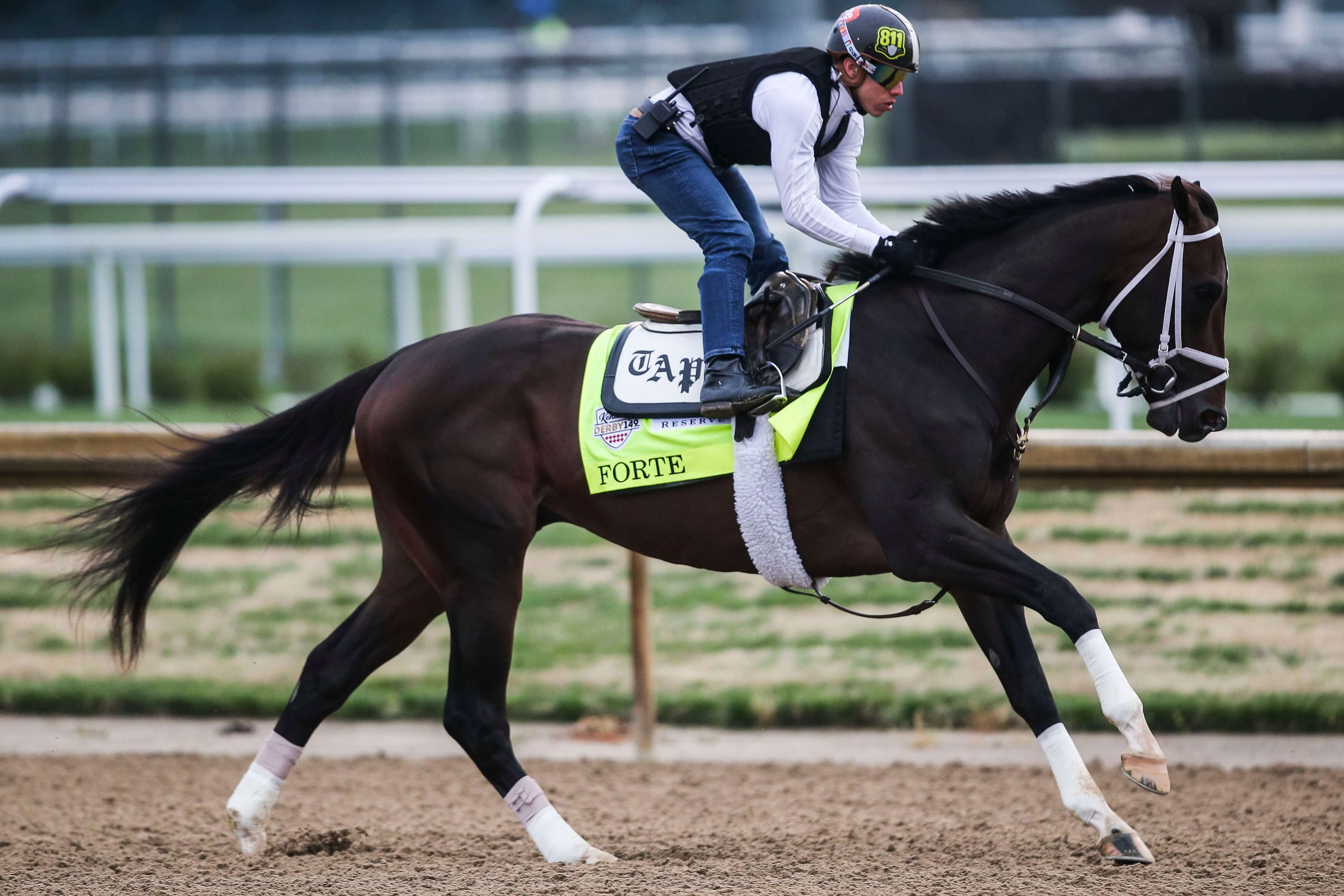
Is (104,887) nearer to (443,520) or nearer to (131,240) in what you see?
(443,520)

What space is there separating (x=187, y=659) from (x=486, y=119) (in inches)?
513

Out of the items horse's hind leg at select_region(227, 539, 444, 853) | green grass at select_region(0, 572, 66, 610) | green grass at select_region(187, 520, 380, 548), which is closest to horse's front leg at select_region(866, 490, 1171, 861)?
horse's hind leg at select_region(227, 539, 444, 853)

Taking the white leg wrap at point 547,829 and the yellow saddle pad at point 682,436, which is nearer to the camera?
the yellow saddle pad at point 682,436

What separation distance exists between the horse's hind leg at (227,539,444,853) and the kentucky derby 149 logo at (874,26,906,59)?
6.99 feet

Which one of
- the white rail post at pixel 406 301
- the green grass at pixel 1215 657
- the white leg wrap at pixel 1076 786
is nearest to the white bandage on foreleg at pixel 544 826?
the white leg wrap at pixel 1076 786

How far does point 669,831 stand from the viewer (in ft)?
14.9

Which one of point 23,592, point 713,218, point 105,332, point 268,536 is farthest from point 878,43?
point 105,332

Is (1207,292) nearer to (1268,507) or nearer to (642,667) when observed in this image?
(1268,507)

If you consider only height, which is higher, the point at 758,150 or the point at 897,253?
the point at 758,150

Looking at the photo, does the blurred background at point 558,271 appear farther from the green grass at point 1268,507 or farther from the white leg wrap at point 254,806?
the white leg wrap at point 254,806

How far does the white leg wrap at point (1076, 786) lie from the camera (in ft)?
12.3

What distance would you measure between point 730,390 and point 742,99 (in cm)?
86

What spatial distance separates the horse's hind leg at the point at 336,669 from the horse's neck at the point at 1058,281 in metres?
1.92

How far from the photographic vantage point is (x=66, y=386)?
13750 millimetres
